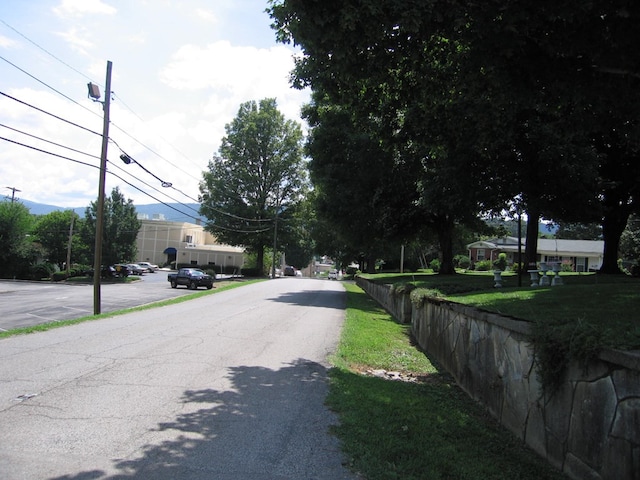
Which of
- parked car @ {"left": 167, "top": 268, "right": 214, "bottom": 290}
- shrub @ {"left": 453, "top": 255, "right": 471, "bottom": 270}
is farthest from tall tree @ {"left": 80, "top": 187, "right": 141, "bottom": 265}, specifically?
shrub @ {"left": 453, "top": 255, "right": 471, "bottom": 270}

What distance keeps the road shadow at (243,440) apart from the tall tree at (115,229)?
45.6 meters

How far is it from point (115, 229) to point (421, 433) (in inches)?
1933

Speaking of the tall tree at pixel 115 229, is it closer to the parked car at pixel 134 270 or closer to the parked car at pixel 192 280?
the parked car at pixel 134 270

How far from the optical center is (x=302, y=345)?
425 inches

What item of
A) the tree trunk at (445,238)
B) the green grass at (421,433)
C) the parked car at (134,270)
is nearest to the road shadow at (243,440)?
the green grass at (421,433)

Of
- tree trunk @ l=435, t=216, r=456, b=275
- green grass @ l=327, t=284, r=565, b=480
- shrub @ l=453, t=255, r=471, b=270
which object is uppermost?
tree trunk @ l=435, t=216, r=456, b=275

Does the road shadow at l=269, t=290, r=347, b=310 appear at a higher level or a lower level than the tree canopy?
lower

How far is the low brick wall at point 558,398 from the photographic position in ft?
11.3

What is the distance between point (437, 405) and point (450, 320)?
2551mm

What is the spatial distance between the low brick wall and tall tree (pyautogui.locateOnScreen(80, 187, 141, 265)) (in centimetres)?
4614

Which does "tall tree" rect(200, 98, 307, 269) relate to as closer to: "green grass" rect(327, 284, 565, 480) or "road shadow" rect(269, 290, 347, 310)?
"road shadow" rect(269, 290, 347, 310)

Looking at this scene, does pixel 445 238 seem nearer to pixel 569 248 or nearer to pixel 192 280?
pixel 192 280

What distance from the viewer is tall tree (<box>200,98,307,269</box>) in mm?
58688

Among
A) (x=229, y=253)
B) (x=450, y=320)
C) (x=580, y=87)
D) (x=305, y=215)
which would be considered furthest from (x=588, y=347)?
(x=229, y=253)
